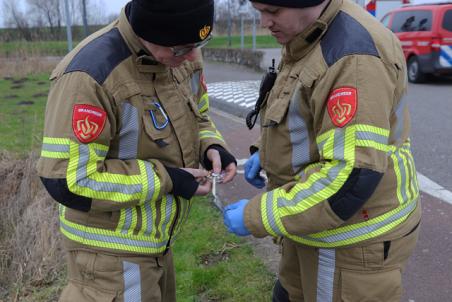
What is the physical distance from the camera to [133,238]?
1.97 metres

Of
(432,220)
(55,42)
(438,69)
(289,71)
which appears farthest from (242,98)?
(55,42)

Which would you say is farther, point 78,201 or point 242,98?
point 242,98

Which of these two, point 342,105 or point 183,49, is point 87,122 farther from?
point 342,105

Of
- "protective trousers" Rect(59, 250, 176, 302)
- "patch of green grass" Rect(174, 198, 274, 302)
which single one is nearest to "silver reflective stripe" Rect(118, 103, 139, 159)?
"protective trousers" Rect(59, 250, 176, 302)

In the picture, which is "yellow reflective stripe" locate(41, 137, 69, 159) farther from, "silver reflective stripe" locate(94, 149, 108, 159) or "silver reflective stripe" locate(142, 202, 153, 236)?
"silver reflective stripe" locate(142, 202, 153, 236)

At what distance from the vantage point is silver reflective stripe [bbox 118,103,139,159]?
1.85 metres

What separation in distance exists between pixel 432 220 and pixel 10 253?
3.28 meters

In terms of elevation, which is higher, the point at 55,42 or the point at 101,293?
the point at 101,293

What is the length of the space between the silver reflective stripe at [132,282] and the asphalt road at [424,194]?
5.19 feet

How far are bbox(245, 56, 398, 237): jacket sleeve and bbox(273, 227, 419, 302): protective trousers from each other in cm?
21

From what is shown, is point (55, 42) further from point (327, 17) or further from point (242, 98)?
point (327, 17)

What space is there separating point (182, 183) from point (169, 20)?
23.3 inches

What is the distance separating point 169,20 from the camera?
1.78 meters

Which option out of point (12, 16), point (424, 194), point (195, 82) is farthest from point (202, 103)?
point (12, 16)
